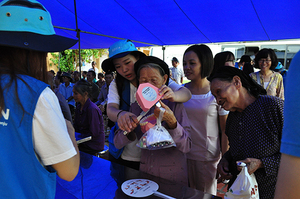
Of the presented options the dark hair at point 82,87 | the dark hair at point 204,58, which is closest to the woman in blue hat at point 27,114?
the dark hair at point 204,58

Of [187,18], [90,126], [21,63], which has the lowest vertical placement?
[90,126]

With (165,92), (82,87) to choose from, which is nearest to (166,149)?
(165,92)

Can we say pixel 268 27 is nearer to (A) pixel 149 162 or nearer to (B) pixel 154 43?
(B) pixel 154 43

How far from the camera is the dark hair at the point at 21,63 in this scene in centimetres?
71

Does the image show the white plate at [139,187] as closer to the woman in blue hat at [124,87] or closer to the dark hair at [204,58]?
the woman in blue hat at [124,87]

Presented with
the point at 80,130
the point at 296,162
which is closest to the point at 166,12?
the point at 80,130

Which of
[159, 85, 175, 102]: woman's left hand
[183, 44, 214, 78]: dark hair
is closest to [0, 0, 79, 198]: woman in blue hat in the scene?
[159, 85, 175, 102]: woman's left hand

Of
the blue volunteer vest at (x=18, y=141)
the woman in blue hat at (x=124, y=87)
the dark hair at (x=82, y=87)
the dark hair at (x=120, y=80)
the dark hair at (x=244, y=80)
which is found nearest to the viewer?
the blue volunteer vest at (x=18, y=141)

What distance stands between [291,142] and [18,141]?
82 cm

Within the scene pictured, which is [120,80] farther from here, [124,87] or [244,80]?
[244,80]

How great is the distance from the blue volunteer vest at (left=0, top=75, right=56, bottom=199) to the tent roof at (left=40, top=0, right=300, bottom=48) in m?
3.91

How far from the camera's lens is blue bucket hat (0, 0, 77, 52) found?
0.71m

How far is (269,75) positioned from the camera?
3.40m

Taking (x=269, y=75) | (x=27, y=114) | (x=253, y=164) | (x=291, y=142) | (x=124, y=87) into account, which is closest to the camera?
(x=291, y=142)
